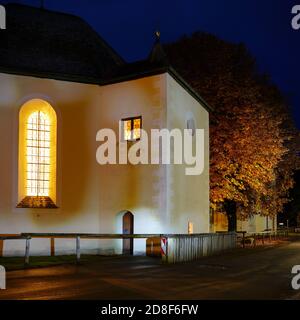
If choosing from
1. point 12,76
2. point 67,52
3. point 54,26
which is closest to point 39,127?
point 12,76

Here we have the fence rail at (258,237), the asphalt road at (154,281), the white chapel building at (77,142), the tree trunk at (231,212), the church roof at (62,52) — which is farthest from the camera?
the tree trunk at (231,212)

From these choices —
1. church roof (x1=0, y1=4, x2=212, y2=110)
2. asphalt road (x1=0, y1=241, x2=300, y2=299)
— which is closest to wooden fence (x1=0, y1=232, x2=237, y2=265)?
asphalt road (x1=0, y1=241, x2=300, y2=299)

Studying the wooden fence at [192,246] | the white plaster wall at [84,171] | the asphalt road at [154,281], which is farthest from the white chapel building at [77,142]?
the asphalt road at [154,281]

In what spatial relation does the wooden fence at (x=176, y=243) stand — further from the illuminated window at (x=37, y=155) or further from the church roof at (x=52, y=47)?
the church roof at (x=52, y=47)

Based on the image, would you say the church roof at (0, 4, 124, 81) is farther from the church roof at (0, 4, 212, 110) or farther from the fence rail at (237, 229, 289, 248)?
the fence rail at (237, 229, 289, 248)

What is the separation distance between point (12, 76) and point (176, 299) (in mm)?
14023

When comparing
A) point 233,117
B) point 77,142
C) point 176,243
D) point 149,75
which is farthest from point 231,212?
point 176,243

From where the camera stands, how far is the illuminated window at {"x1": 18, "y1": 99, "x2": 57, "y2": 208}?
73.9ft

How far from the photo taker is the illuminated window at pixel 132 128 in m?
23.2

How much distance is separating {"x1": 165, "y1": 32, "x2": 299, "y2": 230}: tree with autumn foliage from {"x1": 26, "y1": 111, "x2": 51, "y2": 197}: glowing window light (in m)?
11.5

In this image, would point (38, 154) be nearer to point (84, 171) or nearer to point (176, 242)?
point (84, 171)

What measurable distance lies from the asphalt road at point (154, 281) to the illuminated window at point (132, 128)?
5.45 metres
